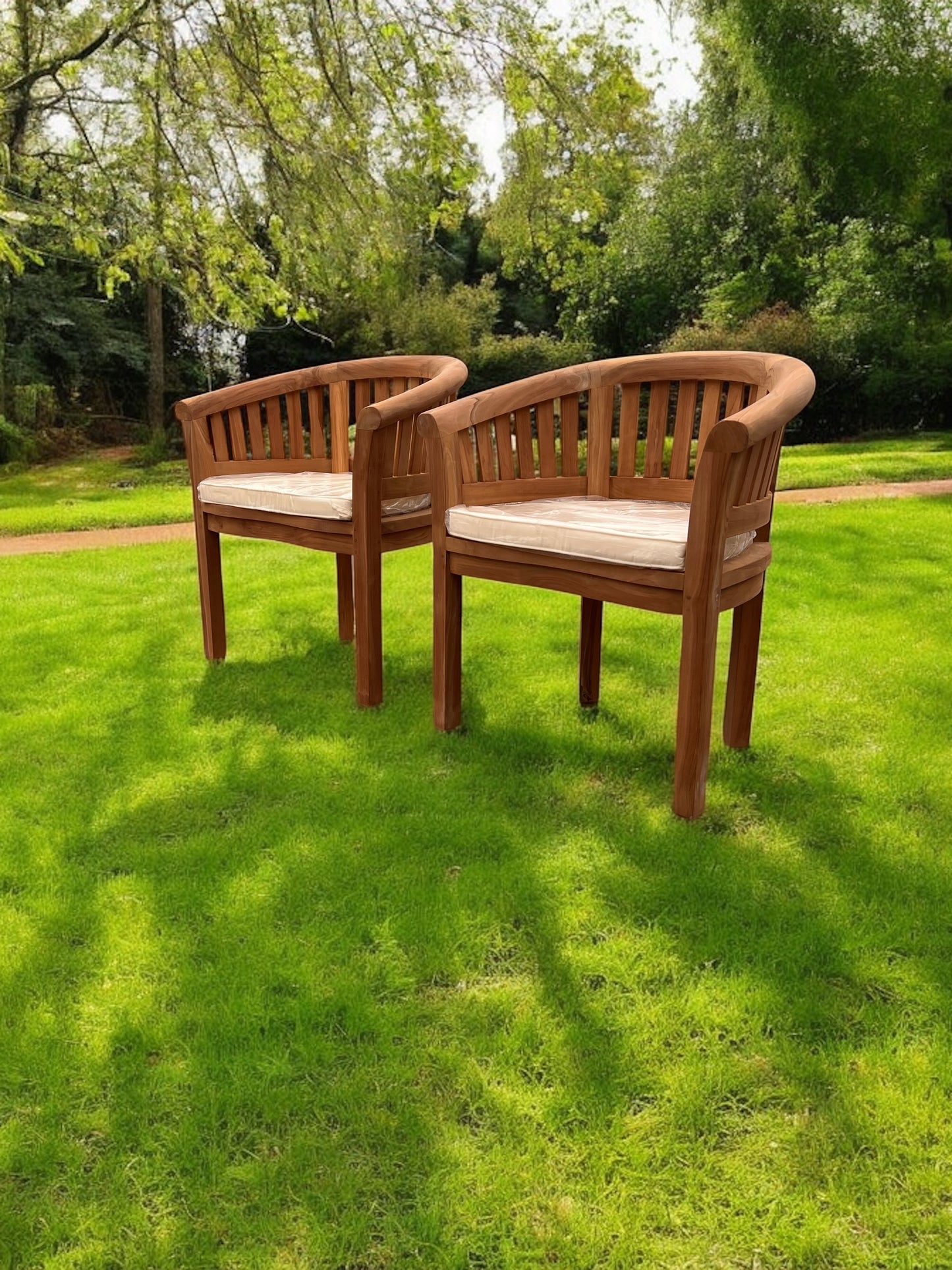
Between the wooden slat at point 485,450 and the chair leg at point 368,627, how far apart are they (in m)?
0.42

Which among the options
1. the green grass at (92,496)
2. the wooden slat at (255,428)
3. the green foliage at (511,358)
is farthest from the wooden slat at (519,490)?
the green foliage at (511,358)

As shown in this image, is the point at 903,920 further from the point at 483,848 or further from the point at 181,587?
the point at 181,587

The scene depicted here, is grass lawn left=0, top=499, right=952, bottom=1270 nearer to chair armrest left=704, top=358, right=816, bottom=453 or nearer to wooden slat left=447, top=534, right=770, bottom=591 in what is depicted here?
wooden slat left=447, top=534, right=770, bottom=591

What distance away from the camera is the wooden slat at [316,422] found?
3.33 metres

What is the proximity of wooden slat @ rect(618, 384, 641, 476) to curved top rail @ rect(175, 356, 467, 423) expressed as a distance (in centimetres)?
70

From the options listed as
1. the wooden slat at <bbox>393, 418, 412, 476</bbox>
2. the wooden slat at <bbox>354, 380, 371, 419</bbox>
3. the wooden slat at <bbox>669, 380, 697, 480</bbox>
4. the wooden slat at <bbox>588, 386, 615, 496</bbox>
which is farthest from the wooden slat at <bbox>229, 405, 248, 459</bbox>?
the wooden slat at <bbox>669, 380, 697, 480</bbox>

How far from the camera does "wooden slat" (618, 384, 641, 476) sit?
2648 mm

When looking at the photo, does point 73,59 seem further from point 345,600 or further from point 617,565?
point 617,565

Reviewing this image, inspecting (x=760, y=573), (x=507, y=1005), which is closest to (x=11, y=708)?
(x=507, y=1005)

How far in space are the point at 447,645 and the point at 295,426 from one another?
1.30 meters

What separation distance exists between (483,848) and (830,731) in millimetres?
1242

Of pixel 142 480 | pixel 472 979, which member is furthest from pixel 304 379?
pixel 142 480

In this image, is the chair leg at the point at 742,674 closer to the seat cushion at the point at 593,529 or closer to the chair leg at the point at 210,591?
the seat cushion at the point at 593,529

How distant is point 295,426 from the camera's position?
11.2 feet
